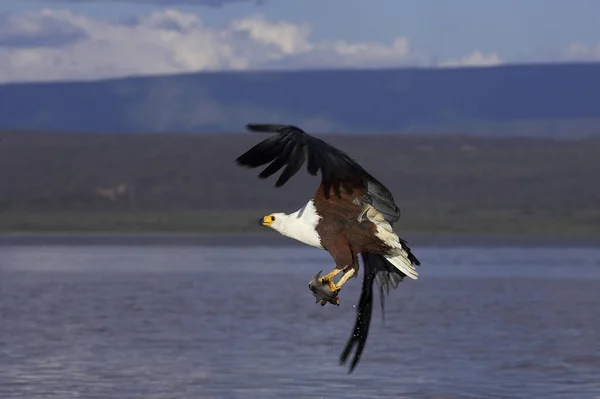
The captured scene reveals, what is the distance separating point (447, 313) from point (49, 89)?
15358cm

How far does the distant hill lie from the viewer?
17912 centimetres

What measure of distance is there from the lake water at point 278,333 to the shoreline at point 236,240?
16.3 meters

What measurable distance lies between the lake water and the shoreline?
16.3 metres

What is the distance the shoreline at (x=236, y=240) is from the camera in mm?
69125

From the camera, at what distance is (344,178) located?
12.8m

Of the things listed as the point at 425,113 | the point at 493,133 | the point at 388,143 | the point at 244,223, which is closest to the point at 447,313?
the point at 244,223

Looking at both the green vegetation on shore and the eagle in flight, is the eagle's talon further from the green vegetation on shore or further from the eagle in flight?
the green vegetation on shore

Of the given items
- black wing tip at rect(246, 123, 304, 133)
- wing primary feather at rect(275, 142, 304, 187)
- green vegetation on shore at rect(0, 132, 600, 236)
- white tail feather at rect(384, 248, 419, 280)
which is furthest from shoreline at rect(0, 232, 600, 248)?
black wing tip at rect(246, 123, 304, 133)

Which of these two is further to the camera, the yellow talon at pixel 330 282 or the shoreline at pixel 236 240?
the shoreline at pixel 236 240

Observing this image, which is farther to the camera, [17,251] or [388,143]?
[388,143]

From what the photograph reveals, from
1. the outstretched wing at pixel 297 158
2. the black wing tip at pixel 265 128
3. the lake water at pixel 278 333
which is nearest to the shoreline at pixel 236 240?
the lake water at pixel 278 333

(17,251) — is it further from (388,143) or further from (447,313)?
(388,143)

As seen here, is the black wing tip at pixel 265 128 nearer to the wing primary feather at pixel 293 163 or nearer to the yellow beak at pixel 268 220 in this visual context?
the wing primary feather at pixel 293 163

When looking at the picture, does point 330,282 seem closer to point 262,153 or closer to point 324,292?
point 324,292
